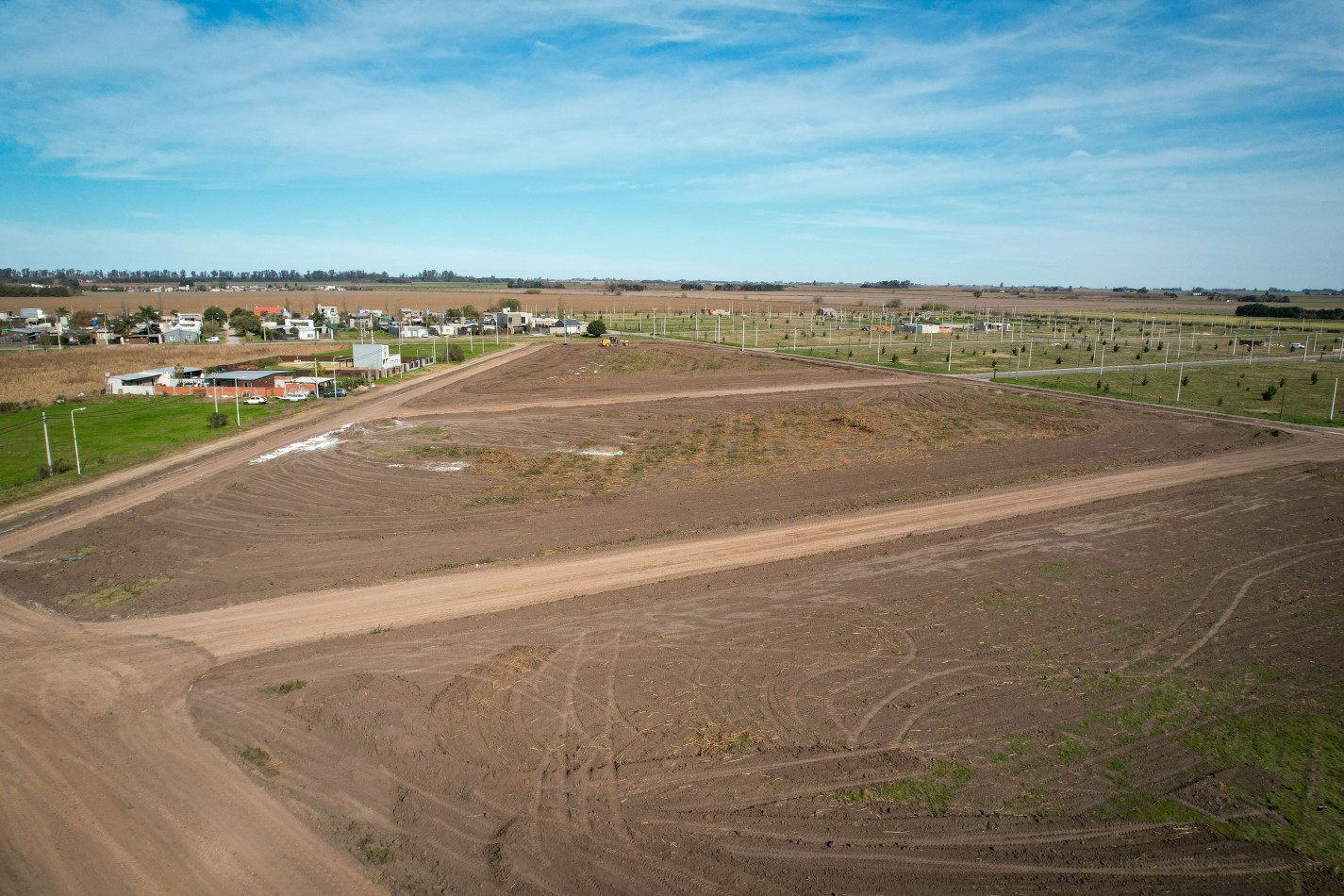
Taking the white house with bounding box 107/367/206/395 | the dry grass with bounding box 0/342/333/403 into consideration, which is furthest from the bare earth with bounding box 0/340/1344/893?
the dry grass with bounding box 0/342/333/403

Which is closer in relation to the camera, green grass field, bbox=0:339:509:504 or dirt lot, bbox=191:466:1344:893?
dirt lot, bbox=191:466:1344:893

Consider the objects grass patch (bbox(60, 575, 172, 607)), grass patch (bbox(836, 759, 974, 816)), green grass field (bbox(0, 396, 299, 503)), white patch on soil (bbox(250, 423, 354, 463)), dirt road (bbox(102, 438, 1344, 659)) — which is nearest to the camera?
grass patch (bbox(836, 759, 974, 816))

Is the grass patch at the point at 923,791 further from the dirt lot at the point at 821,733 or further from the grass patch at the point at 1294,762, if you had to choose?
the grass patch at the point at 1294,762

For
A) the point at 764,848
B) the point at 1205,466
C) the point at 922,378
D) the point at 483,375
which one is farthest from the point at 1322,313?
the point at 764,848

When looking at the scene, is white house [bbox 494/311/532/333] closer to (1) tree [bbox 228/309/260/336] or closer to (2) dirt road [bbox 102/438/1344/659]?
(1) tree [bbox 228/309/260/336]

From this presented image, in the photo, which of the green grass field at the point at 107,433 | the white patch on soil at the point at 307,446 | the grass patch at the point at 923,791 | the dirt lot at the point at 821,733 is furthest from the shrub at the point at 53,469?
the grass patch at the point at 923,791

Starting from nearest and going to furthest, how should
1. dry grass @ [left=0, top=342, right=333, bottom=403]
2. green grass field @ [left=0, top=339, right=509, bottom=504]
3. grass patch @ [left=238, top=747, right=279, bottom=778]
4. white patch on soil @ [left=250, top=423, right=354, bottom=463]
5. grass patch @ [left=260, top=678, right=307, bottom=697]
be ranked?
grass patch @ [left=238, top=747, right=279, bottom=778] < grass patch @ [left=260, top=678, right=307, bottom=697] < green grass field @ [left=0, top=339, right=509, bottom=504] < white patch on soil @ [left=250, top=423, right=354, bottom=463] < dry grass @ [left=0, top=342, right=333, bottom=403]

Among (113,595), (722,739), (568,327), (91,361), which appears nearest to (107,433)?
(113,595)

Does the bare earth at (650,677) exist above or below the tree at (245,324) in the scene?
below
